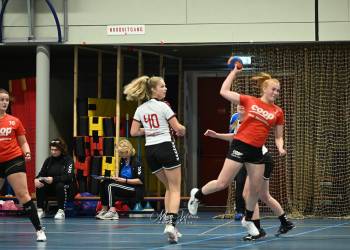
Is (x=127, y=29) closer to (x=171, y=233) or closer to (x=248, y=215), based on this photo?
(x=248, y=215)

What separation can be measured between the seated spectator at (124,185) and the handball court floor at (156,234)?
0.39 metres

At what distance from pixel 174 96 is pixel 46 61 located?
372 centimetres

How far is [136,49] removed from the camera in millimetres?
15859

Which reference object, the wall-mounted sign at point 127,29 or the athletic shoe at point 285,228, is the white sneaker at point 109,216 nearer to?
the wall-mounted sign at point 127,29

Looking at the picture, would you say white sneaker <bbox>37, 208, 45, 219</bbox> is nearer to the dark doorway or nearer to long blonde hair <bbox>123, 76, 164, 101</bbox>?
the dark doorway

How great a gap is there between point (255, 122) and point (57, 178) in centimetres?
658

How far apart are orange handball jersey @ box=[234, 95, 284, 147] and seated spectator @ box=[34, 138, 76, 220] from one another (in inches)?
250

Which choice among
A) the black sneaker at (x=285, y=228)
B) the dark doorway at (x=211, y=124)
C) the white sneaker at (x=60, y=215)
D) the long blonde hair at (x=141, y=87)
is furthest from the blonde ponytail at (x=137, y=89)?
the dark doorway at (x=211, y=124)

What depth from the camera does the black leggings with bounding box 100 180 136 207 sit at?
47.7ft

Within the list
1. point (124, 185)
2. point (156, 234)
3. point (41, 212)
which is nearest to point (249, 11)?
point (124, 185)

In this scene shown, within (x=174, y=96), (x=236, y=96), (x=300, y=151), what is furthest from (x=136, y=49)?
(x=236, y=96)

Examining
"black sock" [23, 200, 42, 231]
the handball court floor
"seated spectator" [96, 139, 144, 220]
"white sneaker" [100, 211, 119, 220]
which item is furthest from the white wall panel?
"black sock" [23, 200, 42, 231]

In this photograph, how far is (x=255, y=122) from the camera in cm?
910

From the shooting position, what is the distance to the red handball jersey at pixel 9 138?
378 inches
